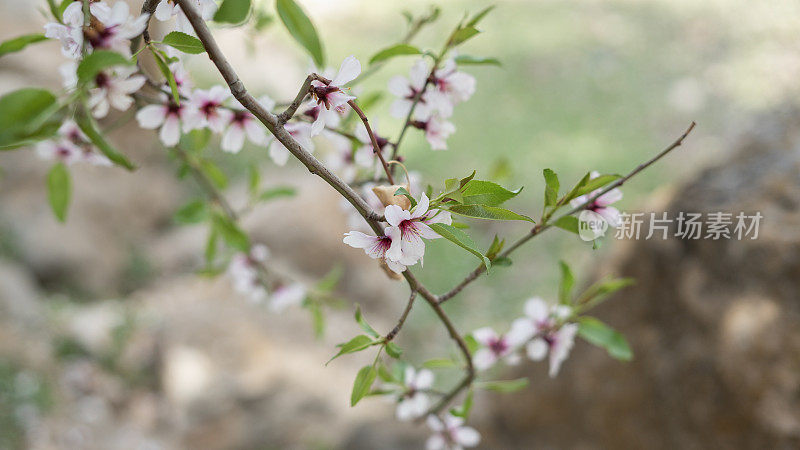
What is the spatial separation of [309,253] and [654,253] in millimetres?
1488

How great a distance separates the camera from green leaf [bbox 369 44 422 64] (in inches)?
22.0

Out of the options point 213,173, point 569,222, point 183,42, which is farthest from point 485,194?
point 213,173

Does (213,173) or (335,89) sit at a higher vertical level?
(213,173)

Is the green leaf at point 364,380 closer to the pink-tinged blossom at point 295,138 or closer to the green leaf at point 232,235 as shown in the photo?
the pink-tinged blossom at point 295,138

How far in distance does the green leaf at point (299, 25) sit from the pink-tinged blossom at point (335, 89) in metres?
0.06

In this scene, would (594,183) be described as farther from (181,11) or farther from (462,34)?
(181,11)

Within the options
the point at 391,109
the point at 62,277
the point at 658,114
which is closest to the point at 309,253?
the point at 62,277

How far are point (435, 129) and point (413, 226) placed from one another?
7.4 inches

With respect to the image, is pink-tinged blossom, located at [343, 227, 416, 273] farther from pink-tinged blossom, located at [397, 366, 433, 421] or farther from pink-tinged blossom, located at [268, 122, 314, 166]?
pink-tinged blossom, located at [397, 366, 433, 421]

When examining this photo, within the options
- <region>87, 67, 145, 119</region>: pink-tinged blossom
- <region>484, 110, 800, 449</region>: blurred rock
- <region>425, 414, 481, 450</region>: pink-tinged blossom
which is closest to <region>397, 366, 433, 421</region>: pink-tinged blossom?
<region>425, 414, 481, 450</region>: pink-tinged blossom

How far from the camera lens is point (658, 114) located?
11.0 ft

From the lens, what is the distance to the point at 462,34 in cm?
57

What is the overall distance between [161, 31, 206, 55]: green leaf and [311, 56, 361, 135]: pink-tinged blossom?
0.08 metres

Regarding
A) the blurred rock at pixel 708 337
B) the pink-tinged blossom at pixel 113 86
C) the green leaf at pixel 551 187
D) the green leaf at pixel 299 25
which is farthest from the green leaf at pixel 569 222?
the blurred rock at pixel 708 337
